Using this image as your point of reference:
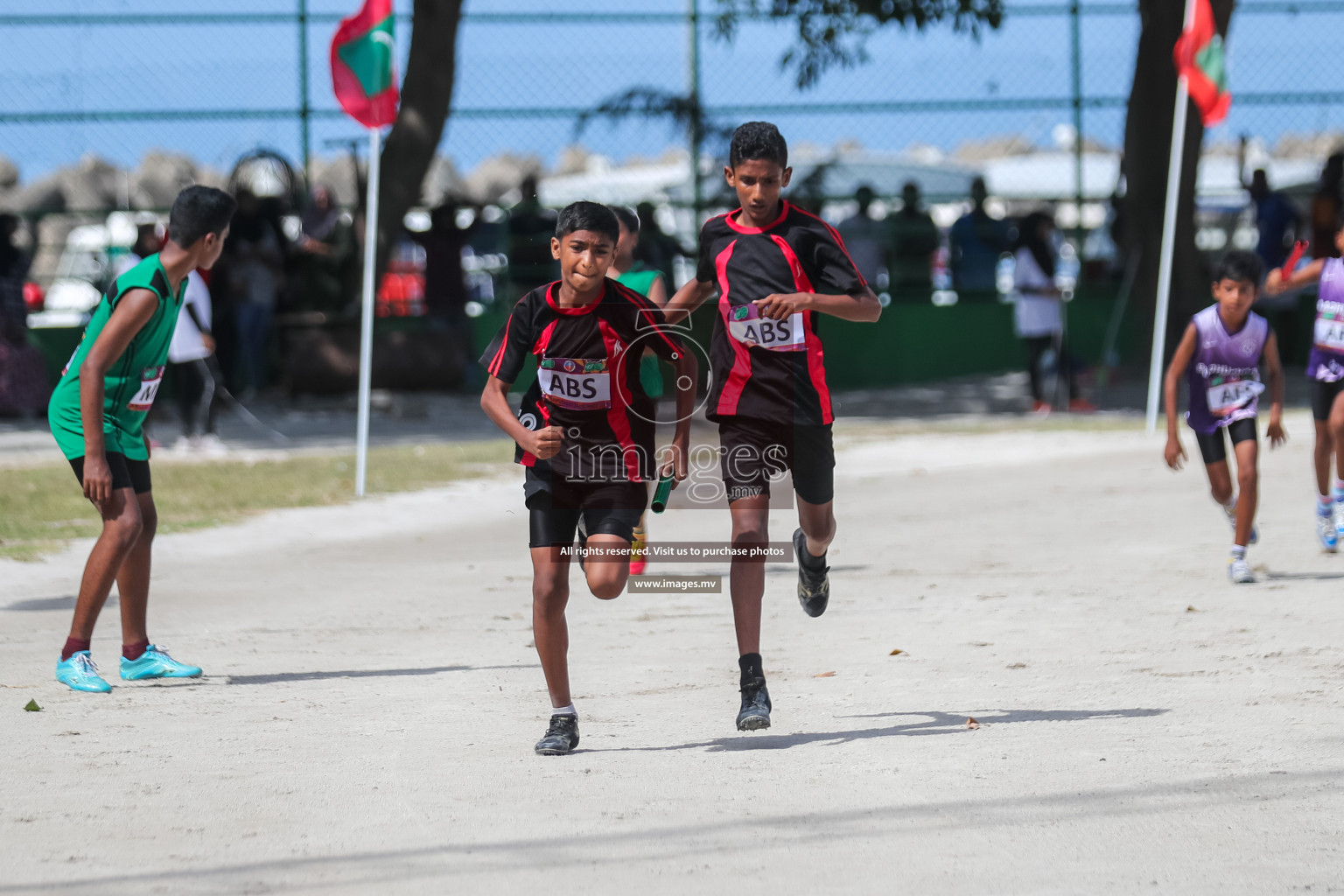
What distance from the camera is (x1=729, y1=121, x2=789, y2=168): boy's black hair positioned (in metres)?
5.26

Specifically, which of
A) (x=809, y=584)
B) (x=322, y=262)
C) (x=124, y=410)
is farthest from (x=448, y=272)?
(x=809, y=584)

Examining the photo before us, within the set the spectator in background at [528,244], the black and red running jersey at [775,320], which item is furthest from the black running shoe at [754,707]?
the spectator in background at [528,244]

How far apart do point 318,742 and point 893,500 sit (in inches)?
275

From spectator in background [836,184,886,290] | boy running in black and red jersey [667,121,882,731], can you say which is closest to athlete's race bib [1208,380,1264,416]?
boy running in black and red jersey [667,121,882,731]

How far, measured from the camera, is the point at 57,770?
4.87 metres

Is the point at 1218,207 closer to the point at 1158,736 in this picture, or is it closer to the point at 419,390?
the point at 419,390

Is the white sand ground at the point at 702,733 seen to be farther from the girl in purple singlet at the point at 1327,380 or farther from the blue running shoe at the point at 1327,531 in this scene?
the girl in purple singlet at the point at 1327,380

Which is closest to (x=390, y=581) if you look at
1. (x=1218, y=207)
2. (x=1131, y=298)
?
(x=1131, y=298)

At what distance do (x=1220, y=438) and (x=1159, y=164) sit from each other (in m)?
12.1

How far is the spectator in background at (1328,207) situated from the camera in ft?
64.1

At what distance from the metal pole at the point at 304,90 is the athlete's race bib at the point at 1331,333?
41.0ft

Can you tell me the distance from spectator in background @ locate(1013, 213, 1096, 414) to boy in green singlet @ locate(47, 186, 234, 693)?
38.6 feet

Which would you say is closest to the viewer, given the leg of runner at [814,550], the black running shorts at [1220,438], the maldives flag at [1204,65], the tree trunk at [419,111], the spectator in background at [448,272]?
the leg of runner at [814,550]

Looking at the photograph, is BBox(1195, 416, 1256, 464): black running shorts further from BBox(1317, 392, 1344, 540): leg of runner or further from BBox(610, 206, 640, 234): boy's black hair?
BBox(610, 206, 640, 234): boy's black hair
